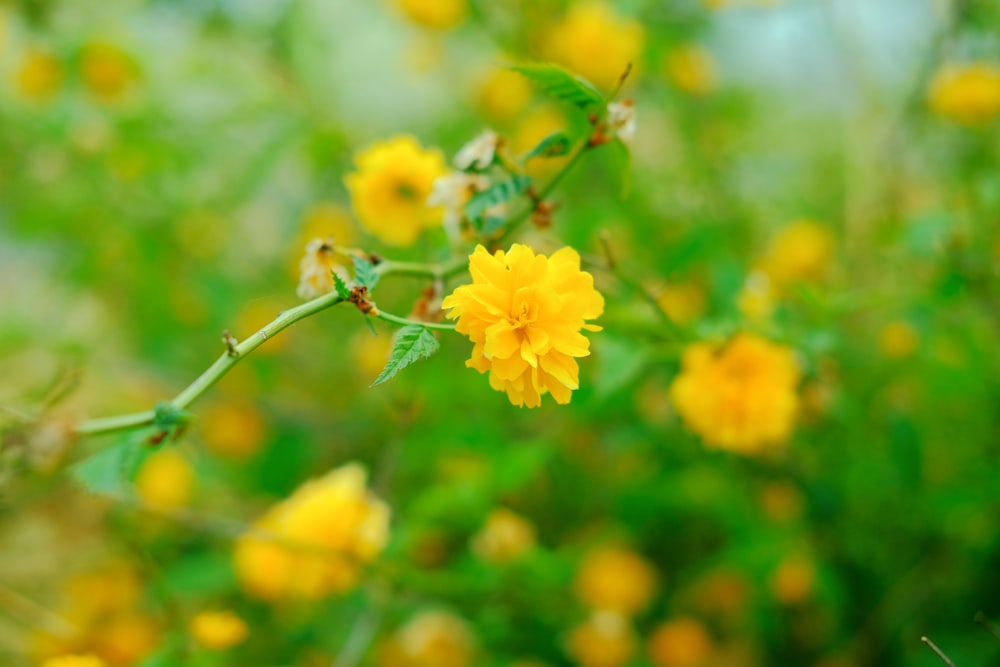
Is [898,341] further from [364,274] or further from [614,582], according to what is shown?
[364,274]

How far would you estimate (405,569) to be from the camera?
913mm

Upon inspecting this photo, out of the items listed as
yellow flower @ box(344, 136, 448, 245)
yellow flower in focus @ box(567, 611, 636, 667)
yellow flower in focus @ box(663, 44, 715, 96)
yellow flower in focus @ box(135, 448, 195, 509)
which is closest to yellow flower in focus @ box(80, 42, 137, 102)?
yellow flower in focus @ box(135, 448, 195, 509)

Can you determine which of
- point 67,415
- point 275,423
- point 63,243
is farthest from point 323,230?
point 67,415

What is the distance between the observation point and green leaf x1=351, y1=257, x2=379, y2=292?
49cm

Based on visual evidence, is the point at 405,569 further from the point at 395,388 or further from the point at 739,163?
the point at 739,163

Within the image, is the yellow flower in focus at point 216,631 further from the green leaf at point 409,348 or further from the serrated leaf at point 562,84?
the serrated leaf at point 562,84

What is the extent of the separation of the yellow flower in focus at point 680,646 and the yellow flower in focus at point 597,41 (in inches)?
31.5

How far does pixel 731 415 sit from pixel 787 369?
3.1 inches

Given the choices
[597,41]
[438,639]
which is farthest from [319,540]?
[597,41]

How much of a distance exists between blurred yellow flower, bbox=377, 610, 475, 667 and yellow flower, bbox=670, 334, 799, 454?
44cm

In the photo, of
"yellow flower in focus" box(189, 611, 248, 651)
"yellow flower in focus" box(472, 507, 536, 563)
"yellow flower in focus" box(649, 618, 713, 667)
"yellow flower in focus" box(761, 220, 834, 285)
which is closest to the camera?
"yellow flower in focus" box(189, 611, 248, 651)

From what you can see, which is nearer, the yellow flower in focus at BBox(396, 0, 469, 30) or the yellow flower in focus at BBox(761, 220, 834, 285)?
the yellow flower in focus at BBox(396, 0, 469, 30)

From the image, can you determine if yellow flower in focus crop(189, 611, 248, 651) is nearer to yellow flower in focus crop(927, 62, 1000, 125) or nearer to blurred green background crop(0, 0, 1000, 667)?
blurred green background crop(0, 0, 1000, 667)

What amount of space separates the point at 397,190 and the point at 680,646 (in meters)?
0.74
